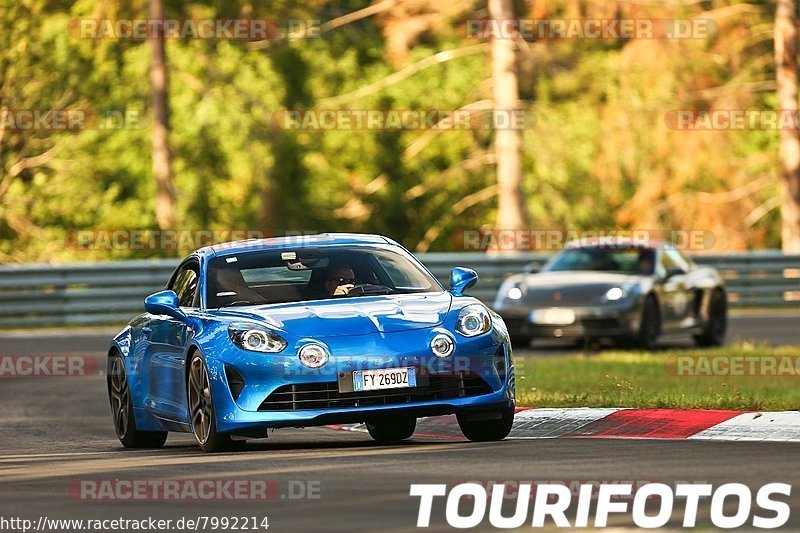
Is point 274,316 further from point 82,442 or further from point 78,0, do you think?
point 78,0

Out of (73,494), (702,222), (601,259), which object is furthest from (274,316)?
(702,222)

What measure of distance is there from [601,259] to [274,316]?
43.8 feet

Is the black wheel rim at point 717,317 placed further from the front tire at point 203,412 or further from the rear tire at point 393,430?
the front tire at point 203,412

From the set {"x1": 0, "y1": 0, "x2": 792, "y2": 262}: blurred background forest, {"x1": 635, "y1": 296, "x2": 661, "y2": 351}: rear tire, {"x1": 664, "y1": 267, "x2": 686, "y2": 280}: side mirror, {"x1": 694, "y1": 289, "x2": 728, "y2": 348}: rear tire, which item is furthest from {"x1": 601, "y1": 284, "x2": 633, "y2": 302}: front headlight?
{"x1": 0, "y1": 0, "x2": 792, "y2": 262}: blurred background forest

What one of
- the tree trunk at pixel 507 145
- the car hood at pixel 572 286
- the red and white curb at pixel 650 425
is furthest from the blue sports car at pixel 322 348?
the tree trunk at pixel 507 145

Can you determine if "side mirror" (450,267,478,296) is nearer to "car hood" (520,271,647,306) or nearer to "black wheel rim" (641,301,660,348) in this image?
"car hood" (520,271,647,306)

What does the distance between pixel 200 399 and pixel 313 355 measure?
93 centimetres

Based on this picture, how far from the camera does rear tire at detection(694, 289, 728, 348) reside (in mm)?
24766

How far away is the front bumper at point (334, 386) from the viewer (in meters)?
11.6

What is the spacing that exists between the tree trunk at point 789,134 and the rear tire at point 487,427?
1218 inches

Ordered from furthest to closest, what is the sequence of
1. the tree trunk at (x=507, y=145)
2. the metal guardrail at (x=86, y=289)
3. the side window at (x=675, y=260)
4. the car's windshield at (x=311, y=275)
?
the tree trunk at (x=507, y=145) < the metal guardrail at (x=86, y=289) < the side window at (x=675, y=260) < the car's windshield at (x=311, y=275)

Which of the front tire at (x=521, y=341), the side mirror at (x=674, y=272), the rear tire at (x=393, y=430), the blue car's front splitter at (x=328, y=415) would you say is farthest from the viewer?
the side mirror at (x=674, y=272)

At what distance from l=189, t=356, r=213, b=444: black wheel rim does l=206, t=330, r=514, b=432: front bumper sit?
17 cm

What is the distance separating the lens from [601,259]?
24.9 m
